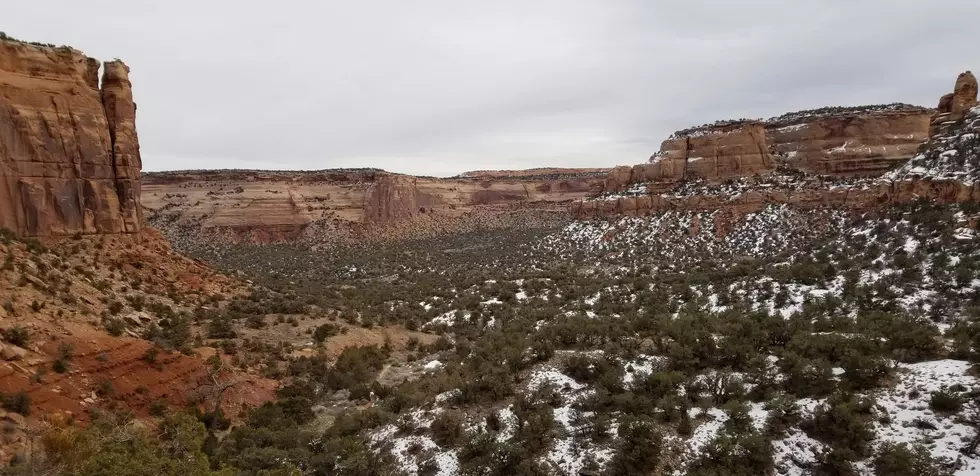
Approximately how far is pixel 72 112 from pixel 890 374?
82.9 ft

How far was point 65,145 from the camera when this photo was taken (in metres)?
16.4

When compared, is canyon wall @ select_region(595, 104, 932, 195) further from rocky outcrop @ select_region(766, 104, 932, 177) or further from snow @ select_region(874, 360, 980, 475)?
snow @ select_region(874, 360, 980, 475)

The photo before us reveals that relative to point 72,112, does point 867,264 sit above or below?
below

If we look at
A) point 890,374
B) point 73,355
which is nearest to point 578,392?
point 890,374

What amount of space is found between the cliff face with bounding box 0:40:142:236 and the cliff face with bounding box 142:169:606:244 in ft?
137

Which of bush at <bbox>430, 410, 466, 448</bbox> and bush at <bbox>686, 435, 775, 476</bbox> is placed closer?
bush at <bbox>686, 435, 775, 476</bbox>

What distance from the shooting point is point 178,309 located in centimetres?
1725

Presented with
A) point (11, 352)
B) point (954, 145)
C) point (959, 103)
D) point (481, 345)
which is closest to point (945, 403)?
point (481, 345)

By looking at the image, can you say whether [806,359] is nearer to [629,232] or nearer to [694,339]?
[694,339]

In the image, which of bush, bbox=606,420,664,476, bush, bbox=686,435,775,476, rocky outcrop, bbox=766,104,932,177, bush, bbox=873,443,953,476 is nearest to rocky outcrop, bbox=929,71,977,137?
rocky outcrop, bbox=766,104,932,177

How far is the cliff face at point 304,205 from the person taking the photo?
59312 mm

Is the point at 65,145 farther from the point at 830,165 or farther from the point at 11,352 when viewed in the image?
the point at 830,165

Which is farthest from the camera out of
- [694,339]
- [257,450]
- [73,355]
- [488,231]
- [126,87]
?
[488,231]

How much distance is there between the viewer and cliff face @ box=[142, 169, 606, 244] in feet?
195
